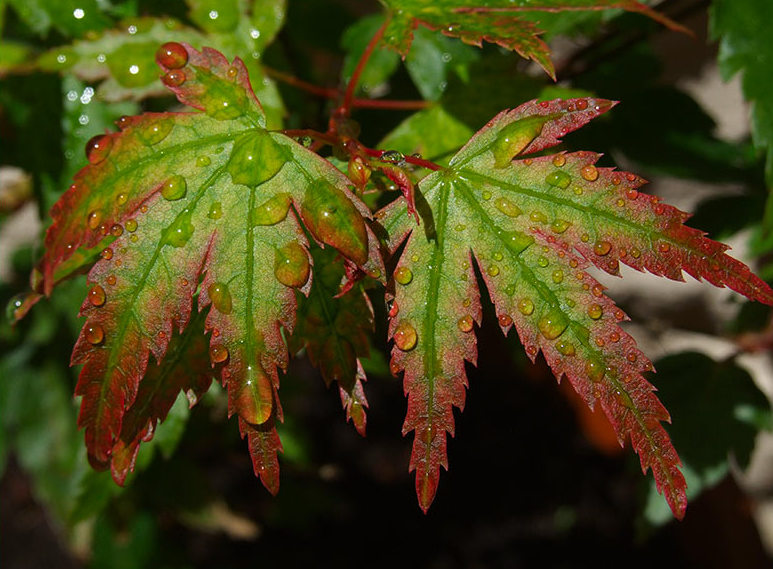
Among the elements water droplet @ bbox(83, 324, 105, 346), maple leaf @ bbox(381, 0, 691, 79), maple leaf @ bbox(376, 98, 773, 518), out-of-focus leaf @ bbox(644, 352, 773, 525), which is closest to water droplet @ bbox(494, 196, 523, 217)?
maple leaf @ bbox(376, 98, 773, 518)

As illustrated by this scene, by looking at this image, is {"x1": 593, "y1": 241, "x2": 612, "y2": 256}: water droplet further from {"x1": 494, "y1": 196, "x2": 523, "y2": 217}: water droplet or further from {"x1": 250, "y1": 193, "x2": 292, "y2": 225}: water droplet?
{"x1": 250, "y1": 193, "x2": 292, "y2": 225}: water droplet

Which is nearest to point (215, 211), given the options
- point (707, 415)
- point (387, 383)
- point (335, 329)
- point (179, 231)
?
point (179, 231)

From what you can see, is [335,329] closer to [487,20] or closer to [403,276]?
[403,276]

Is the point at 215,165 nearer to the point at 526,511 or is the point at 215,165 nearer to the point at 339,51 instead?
the point at 339,51

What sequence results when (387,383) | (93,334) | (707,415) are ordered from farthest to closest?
(387,383) → (707,415) → (93,334)

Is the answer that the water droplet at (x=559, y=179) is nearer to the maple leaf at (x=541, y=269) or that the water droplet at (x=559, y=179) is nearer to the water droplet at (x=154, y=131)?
the maple leaf at (x=541, y=269)

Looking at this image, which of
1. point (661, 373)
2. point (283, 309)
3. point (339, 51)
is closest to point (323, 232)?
point (283, 309)

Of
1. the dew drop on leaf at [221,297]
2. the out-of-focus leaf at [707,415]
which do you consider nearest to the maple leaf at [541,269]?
the dew drop on leaf at [221,297]
